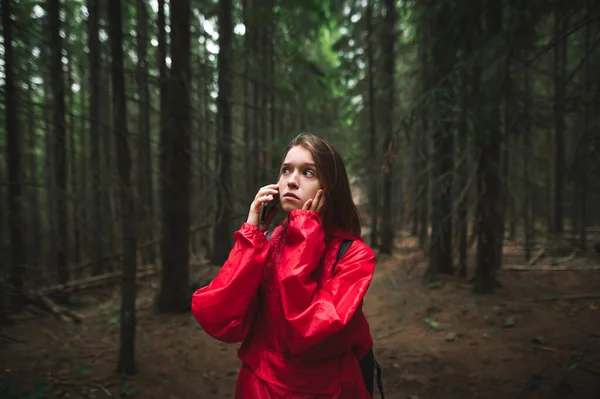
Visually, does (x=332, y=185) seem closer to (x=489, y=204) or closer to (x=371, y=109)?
(x=489, y=204)

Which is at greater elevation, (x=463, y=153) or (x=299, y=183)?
(x=463, y=153)

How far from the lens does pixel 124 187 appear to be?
444 centimetres

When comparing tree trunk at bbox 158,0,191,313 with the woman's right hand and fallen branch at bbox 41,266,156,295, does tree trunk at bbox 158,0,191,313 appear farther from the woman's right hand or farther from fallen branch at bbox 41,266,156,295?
the woman's right hand

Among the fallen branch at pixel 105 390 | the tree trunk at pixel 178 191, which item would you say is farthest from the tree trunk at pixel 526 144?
the fallen branch at pixel 105 390

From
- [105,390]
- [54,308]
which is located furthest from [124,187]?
[54,308]

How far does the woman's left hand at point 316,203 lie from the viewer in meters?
1.67

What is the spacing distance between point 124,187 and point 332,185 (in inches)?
140

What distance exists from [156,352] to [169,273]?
6.30ft

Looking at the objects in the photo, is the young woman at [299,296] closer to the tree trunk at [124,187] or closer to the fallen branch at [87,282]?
the tree trunk at [124,187]

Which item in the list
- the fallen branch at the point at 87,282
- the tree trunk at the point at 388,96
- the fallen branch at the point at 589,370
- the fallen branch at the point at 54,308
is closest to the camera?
the fallen branch at the point at 589,370

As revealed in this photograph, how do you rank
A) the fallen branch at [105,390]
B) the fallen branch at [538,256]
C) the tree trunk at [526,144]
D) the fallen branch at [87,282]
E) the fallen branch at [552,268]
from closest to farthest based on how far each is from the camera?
the fallen branch at [105,390], the tree trunk at [526,144], the fallen branch at [87,282], the fallen branch at [552,268], the fallen branch at [538,256]

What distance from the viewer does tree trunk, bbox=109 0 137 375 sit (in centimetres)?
446

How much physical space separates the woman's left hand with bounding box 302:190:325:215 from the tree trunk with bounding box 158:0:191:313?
5470 millimetres

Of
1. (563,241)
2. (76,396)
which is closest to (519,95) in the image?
(563,241)
